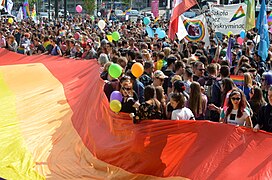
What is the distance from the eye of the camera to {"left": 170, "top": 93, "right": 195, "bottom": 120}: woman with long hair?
619 cm

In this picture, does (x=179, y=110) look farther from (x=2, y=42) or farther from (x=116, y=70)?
(x=2, y=42)

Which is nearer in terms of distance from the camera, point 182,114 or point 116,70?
point 182,114

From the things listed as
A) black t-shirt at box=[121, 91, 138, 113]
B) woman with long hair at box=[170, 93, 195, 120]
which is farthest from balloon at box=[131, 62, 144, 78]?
woman with long hair at box=[170, 93, 195, 120]

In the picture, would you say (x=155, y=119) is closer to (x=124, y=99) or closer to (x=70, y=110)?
(x=124, y=99)

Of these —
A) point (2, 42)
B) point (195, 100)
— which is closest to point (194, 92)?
point (195, 100)

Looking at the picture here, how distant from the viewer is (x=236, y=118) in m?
6.11

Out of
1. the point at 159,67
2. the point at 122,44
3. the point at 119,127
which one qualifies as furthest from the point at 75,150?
the point at 122,44

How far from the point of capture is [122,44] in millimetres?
13867

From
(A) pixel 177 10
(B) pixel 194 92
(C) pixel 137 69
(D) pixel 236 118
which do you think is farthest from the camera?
(A) pixel 177 10

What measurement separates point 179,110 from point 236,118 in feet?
2.48

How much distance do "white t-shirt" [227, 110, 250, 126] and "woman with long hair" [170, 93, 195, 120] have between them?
1.61 ft

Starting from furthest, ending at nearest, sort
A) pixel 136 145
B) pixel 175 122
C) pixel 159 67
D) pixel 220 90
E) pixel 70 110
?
pixel 159 67 → pixel 70 110 → pixel 220 90 → pixel 136 145 → pixel 175 122

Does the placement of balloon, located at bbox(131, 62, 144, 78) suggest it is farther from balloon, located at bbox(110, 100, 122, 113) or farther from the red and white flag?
the red and white flag

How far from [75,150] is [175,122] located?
7.87 feet
